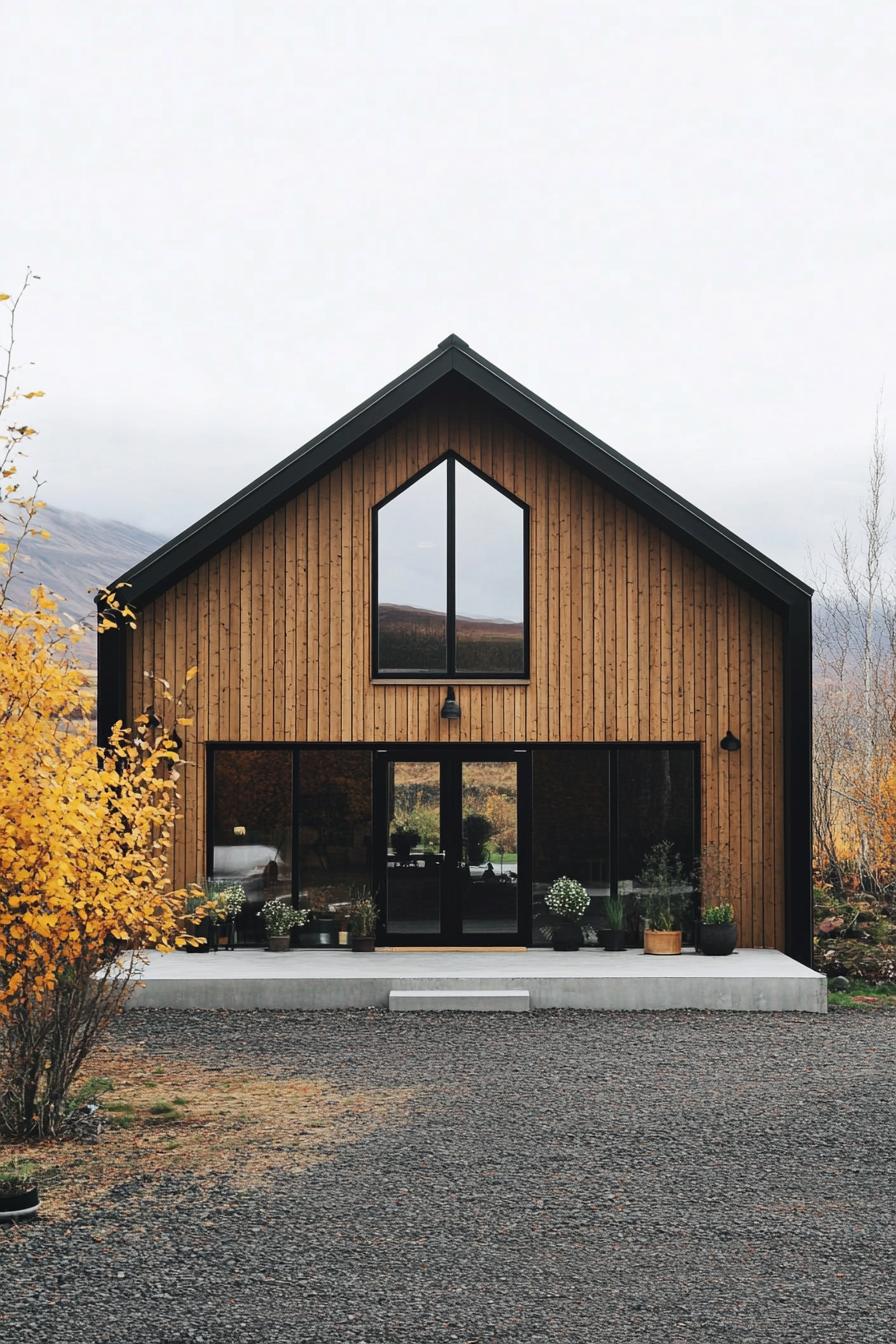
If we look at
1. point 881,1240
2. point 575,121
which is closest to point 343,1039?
point 881,1240

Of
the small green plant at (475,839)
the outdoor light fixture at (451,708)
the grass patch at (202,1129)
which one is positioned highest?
the outdoor light fixture at (451,708)

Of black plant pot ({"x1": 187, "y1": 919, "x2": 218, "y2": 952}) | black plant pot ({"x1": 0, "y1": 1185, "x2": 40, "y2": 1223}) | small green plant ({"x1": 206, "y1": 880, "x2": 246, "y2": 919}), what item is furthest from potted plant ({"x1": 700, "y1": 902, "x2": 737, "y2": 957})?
black plant pot ({"x1": 0, "y1": 1185, "x2": 40, "y2": 1223})

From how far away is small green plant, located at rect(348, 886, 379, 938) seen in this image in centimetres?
1355

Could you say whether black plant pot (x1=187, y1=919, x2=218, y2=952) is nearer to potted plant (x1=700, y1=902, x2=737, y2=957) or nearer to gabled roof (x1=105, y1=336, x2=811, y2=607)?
gabled roof (x1=105, y1=336, x2=811, y2=607)

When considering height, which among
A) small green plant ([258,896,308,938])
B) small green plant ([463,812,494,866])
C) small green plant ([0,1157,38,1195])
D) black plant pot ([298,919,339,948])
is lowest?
small green plant ([0,1157,38,1195])

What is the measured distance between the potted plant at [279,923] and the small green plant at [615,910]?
9.68ft

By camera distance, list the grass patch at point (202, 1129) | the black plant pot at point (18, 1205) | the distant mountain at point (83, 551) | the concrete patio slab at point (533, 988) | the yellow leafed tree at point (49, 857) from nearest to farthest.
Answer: the black plant pot at point (18, 1205) < the yellow leafed tree at point (49, 857) < the grass patch at point (202, 1129) < the concrete patio slab at point (533, 988) < the distant mountain at point (83, 551)

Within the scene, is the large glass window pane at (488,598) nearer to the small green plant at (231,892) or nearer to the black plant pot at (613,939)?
the black plant pot at (613,939)

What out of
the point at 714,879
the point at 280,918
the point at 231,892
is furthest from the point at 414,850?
the point at 714,879

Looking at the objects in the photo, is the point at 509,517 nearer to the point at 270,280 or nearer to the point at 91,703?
the point at 91,703

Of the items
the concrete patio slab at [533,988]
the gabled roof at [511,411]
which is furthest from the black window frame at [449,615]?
the concrete patio slab at [533,988]

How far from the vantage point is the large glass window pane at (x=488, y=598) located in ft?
45.6

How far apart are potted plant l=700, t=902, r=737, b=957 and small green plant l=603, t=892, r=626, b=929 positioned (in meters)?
→ 0.82

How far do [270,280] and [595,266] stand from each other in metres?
27.9
